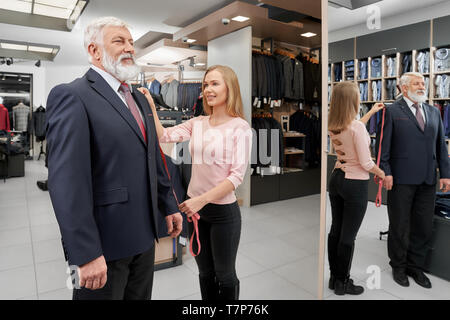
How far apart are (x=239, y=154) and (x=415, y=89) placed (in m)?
1.60

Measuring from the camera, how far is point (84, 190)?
3.39ft

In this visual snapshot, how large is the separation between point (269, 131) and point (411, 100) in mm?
1125

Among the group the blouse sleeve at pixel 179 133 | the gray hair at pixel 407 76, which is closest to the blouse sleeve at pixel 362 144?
the gray hair at pixel 407 76

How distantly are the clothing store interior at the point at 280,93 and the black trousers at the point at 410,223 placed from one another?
89mm

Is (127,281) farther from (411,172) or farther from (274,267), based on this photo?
(411,172)

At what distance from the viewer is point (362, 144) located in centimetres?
210

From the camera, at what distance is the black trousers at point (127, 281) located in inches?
46.4

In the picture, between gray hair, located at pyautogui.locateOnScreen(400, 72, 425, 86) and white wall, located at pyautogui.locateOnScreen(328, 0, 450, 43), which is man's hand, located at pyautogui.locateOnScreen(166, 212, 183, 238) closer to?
white wall, located at pyautogui.locateOnScreen(328, 0, 450, 43)

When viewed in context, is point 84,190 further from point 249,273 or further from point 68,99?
point 249,273

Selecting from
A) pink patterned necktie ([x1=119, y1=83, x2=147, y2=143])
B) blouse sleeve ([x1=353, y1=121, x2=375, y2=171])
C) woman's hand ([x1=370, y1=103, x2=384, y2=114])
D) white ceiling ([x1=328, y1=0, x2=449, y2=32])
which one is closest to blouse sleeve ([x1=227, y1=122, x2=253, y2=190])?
pink patterned necktie ([x1=119, y1=83, x2=147, y2=143])

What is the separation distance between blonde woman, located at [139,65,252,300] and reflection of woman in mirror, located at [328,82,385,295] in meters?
0.76

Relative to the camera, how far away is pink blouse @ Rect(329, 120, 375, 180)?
82.6 inches

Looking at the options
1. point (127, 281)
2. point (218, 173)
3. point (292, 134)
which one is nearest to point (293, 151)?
point (292, 134)

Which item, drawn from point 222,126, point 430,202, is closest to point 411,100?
point 430,202
